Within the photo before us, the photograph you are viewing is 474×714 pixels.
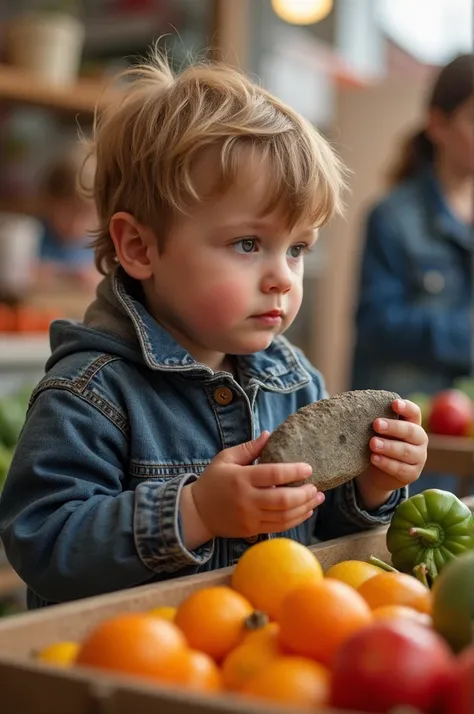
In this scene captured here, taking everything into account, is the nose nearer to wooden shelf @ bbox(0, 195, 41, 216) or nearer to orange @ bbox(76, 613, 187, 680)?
orange @ bbox(76, 613, 187, 680)

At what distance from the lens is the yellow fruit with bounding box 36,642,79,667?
2.77ft

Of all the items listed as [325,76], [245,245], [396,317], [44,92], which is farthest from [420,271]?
[325,76]

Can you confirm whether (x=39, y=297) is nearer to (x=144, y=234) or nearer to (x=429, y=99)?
(x=429, y=99)

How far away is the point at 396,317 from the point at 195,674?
2.41 m

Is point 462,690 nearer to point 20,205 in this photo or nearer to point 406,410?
point 406,410

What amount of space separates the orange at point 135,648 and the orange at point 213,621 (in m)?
0.08

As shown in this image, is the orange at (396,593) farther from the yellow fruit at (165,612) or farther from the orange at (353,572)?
the yellow fruit at (165,612)

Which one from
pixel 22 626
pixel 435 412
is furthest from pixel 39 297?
pixel 22 626

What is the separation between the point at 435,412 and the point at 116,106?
1301 mm

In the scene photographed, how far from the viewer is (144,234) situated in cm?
151

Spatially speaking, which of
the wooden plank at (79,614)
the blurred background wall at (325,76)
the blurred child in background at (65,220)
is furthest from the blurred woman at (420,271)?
the blurred background wall at (325,76)

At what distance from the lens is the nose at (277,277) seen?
1389 millimetres

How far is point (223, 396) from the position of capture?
148cm

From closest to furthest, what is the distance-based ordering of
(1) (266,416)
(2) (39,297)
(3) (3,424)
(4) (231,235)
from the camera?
1. (4) (231,235)
2. (1) (266,416)
3. (3) (3,424)
4. (2) (39,297)
